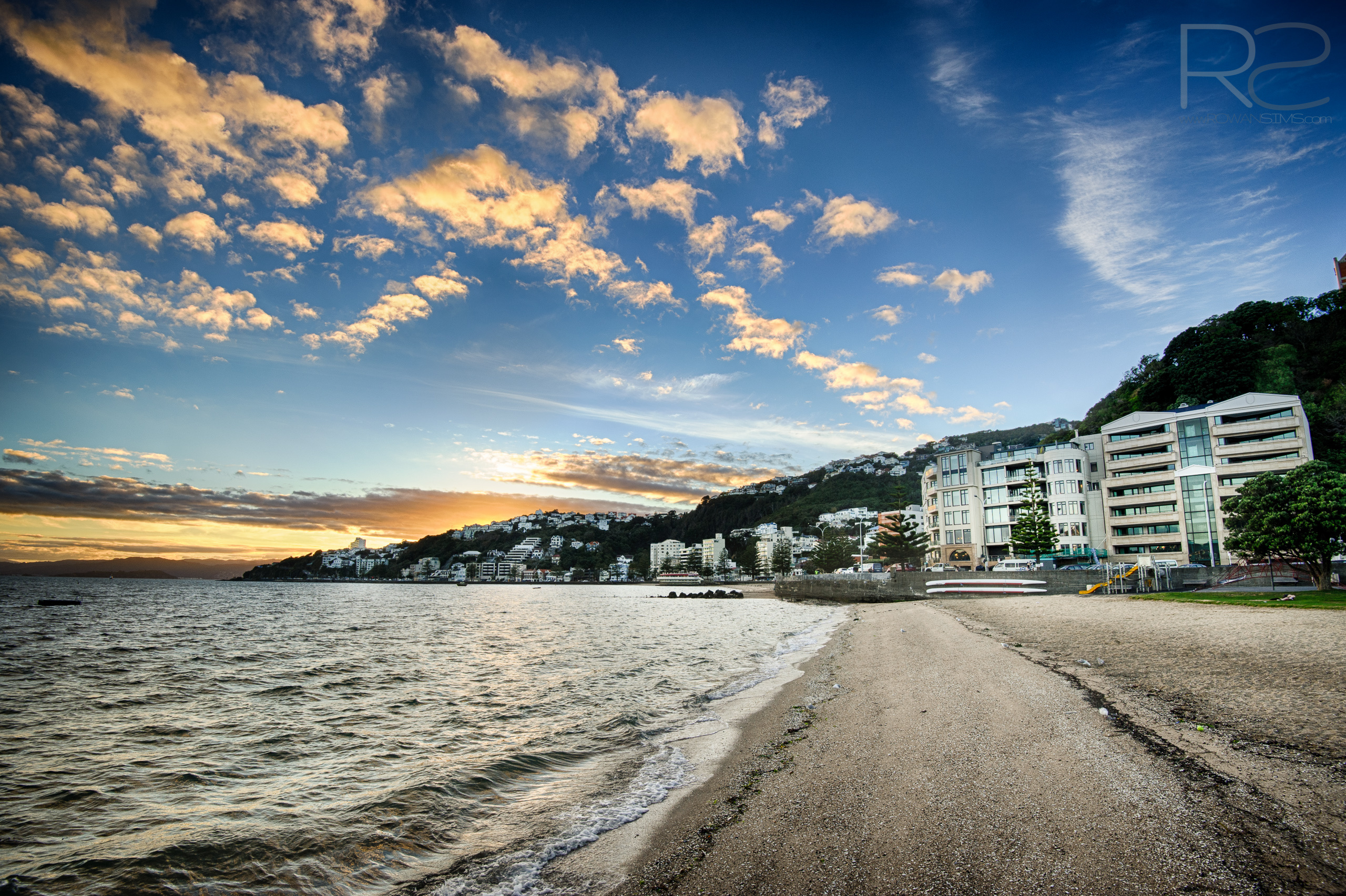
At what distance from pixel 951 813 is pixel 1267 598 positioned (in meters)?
34.5

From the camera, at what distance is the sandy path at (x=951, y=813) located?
4.55 meters

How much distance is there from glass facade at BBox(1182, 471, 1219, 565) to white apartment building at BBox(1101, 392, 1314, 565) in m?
0.07

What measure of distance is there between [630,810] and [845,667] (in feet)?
38.9

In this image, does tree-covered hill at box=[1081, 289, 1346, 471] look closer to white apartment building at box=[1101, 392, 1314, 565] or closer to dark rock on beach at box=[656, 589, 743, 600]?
white apartment building at box=[1101, 392, 1314, 565]

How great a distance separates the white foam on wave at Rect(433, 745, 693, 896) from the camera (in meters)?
5.77

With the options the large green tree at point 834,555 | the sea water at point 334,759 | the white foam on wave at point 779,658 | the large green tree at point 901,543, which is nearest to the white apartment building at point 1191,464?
the large green tree at point 901,543

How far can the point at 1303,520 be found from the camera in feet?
97.7

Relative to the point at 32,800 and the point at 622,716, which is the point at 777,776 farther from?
the point at 32,800

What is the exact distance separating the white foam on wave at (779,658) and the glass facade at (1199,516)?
149 ft

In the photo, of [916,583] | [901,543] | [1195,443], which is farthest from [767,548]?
[1195,443]

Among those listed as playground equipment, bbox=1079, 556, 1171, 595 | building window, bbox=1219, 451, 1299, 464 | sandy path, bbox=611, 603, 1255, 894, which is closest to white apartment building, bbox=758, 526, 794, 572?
building window, bbox=1219, 451, 1299, 464

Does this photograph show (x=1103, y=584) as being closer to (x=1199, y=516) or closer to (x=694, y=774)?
(x=1199, y=516)

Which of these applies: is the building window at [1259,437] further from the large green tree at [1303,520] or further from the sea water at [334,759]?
the sea water at [334,759]

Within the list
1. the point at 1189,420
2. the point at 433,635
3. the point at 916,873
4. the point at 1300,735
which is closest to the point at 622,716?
the point at 916,873
